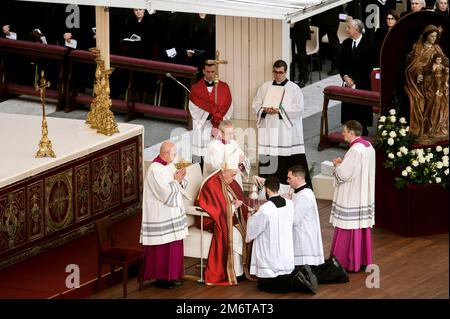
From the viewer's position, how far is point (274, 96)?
16.8 metres

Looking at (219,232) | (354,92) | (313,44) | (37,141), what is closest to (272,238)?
(219,232)

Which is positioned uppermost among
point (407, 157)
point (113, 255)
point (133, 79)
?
point (133, 79)

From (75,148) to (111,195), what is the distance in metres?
0.76

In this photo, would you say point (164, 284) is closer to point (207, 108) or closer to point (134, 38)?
point (207, 108)

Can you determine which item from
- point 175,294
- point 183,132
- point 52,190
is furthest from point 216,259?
point 183,132

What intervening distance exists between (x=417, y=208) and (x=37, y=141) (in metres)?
3.81

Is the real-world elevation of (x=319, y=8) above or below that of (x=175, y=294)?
above

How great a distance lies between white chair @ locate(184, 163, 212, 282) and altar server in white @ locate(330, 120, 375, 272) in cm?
122

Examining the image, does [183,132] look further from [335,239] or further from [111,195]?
[335,239]

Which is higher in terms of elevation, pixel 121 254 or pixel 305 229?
pixel 305 229

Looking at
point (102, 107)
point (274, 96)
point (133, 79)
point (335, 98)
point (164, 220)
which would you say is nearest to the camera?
point (164, 220)

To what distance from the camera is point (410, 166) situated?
1616 centimetres

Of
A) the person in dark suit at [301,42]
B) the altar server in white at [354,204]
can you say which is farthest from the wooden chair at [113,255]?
the person in dark suit at [301,42]

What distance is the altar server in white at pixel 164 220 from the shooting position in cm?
1464
